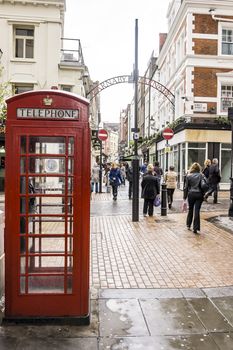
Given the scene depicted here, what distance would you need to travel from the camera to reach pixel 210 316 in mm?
4730

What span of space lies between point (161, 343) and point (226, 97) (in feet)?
77.3

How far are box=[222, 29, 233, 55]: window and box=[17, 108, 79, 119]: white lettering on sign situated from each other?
23720 millimetres

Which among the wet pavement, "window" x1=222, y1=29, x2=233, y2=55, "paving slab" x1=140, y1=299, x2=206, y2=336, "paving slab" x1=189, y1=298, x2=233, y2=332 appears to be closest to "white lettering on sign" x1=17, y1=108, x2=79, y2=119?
the wet pavement

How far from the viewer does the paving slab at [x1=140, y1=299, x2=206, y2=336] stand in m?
4.33

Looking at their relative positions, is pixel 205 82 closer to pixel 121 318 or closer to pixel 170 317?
pixel 170 317

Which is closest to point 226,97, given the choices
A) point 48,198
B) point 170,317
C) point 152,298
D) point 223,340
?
point 152,298

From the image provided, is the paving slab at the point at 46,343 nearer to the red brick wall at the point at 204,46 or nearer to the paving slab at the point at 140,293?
the paving slab at the point at 140,293

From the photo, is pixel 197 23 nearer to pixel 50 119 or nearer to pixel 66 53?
pixel 66 53

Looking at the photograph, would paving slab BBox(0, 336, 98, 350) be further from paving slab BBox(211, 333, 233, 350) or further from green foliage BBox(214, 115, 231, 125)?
green foliage BBox(214, 115, 231, 125)

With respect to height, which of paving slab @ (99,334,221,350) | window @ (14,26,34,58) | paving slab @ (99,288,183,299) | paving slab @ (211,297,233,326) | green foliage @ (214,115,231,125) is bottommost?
paving slab @ (99,334,221,350)

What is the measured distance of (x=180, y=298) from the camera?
5375 mm

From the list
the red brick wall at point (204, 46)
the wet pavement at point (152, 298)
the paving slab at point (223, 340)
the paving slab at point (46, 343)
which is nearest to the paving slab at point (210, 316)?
the wet pavement at point (152, 298)

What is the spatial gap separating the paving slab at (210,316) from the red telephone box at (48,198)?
1.37 metres

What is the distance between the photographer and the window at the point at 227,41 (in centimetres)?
2570
